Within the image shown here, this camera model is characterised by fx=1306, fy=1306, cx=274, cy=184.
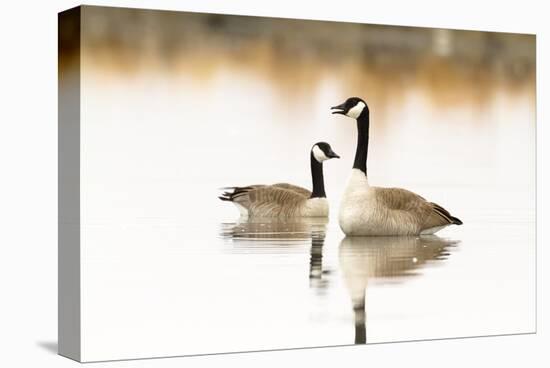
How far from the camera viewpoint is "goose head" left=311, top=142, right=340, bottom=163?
1173cm

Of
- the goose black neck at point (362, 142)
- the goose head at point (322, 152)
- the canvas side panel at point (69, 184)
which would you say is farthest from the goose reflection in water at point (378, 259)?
the canvas side panel at point (69, 184)

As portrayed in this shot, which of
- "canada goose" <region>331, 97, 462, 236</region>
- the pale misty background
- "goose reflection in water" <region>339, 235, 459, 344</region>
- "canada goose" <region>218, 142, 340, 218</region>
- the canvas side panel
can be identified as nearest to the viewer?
the canvas side panel

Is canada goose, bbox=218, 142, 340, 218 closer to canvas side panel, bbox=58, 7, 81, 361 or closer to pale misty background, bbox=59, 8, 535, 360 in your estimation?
pale misty background, bbox=59, 8, 535, 360

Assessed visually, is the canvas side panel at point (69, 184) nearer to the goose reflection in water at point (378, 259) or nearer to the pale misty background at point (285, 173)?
the pale misty background at point (285, 173)

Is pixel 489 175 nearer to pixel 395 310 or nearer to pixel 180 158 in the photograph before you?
pixel 395 310

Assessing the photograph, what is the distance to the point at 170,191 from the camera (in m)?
11.0

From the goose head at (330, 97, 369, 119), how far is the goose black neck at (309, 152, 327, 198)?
20.5 inches

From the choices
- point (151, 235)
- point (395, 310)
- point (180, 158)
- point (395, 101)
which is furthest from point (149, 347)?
point (395, 101)

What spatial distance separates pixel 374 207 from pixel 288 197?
0.96 m

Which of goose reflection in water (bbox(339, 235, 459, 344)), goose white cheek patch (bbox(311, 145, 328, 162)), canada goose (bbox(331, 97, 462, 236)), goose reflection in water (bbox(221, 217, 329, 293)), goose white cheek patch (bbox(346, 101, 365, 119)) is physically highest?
goose white cheek patch (bbox(346, 101, 365, 119))

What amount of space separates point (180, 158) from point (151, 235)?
2.34 feet

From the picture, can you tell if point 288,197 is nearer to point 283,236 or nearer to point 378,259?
point 283,236

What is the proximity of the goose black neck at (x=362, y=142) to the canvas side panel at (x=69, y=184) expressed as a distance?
2.74 metres

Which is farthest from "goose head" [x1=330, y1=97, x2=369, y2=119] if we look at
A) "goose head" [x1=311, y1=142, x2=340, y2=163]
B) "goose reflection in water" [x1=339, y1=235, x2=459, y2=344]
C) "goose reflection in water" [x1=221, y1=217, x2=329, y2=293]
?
"goose reflection in water" [x1=339, y1=235, x2=459, y2=344]
